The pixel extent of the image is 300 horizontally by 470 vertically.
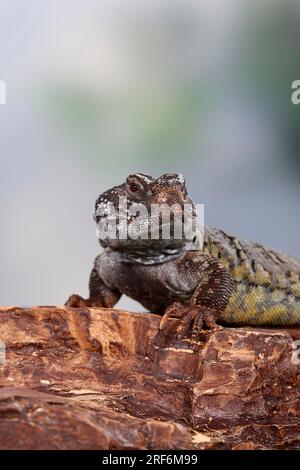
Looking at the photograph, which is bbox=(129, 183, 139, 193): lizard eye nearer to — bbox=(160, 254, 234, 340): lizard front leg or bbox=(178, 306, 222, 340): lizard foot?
bbox=(160, 254, 234, 340): lizard front leg

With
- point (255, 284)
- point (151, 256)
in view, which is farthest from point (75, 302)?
point (255, 284)

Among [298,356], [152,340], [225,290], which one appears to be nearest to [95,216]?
[225,290]

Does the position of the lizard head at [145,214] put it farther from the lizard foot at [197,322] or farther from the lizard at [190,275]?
the lizard foot at [197,322]

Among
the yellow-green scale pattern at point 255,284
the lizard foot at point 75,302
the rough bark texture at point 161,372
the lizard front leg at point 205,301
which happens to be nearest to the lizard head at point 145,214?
the lizard front leg at point 205,301

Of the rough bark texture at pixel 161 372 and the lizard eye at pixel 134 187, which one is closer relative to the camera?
the rough bark texture at pixel 161 372

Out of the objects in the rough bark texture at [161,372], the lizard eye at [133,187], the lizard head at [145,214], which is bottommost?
the rough bark texture at [161,372]
